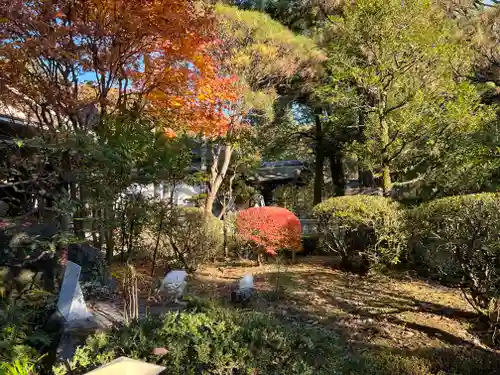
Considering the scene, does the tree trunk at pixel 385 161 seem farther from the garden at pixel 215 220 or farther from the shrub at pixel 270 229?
the shrub at pixel 270 229

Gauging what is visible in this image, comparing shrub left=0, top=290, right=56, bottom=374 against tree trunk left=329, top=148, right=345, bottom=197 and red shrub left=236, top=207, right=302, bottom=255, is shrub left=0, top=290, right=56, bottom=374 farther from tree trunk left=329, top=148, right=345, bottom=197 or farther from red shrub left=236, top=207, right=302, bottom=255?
tree trunk left=329, top=148, right=345, bottom=197

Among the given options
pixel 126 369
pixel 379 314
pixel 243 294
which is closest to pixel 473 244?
pixel 379 314

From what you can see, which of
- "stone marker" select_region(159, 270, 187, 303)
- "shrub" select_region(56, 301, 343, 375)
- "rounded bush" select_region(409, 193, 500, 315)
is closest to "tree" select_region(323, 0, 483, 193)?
"rounded bush" select_region(409, 193, 500, 315)

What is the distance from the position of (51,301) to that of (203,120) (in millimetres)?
5003

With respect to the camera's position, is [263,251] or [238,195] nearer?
[263,251]

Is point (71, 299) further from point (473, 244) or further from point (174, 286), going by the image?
point (473, 244)

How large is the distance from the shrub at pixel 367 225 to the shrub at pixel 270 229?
89 centimetres

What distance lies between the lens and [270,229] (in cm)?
886

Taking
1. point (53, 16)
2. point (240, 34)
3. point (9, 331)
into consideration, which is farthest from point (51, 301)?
point (240, 34)

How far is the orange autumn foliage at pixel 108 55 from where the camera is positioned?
19.6ft

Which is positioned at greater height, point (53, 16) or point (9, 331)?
point (53, 16)

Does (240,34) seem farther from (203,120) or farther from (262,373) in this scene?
(262,373)

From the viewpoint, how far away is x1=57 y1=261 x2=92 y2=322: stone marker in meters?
4.22

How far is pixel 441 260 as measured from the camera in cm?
604
